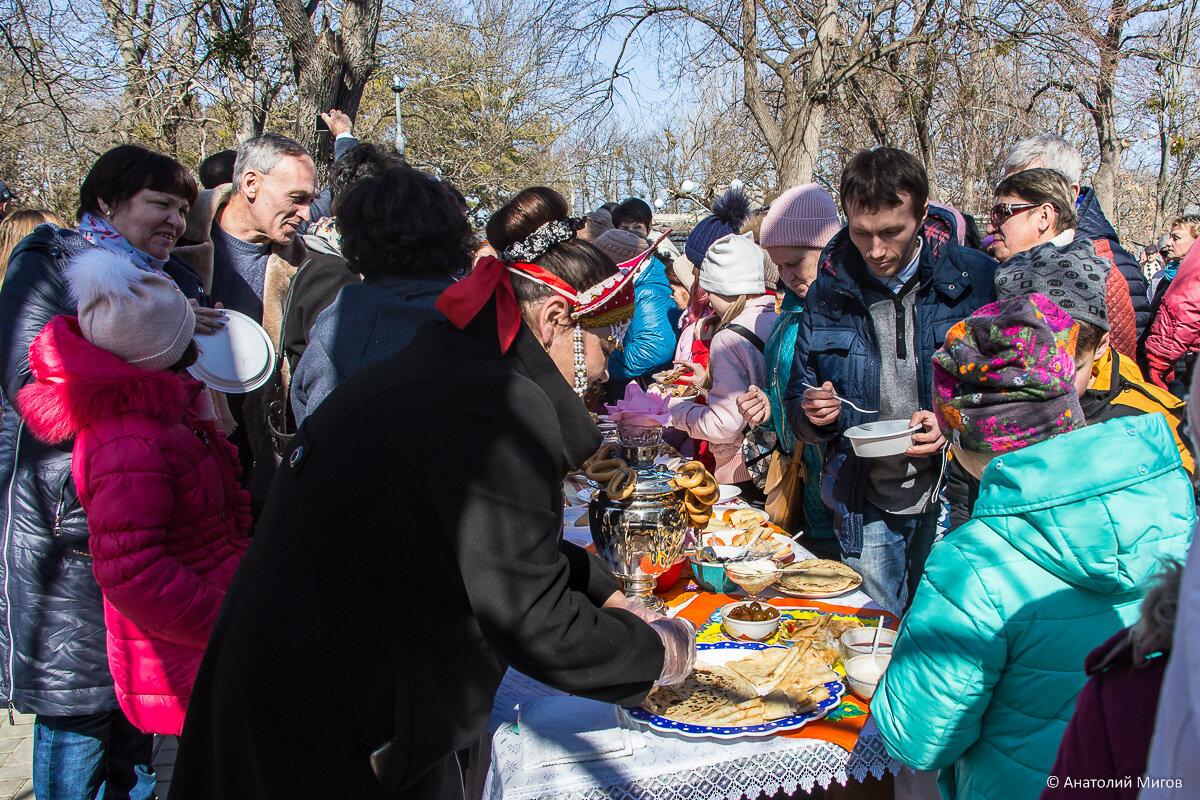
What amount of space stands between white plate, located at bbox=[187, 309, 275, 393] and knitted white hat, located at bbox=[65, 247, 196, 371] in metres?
0.44

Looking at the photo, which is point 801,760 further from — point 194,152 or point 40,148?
point 40,148

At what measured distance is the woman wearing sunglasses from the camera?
306 cm

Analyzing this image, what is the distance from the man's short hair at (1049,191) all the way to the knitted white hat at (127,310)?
116 inches

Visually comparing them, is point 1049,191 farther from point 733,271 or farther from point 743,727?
point 743,727

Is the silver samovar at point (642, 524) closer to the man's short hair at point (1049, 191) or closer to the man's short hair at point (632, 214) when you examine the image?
the man's short hair at point (1049, 191)

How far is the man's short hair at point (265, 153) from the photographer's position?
129 inches

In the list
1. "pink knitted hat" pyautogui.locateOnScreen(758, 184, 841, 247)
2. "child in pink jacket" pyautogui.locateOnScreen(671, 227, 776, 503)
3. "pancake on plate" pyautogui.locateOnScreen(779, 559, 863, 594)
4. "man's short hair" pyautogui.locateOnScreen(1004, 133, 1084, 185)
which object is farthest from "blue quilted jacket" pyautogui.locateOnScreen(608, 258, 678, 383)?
"pancake on plate" pyautogui.locateOnScreen(779, 559, 863, 594)

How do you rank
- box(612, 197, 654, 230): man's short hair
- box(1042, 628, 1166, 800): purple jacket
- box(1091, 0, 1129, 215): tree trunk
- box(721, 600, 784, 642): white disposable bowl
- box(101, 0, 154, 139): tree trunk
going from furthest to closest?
box(1091, 0, 1129, 215): tree trunk
box(101, 0, 154, 139): tree trunk
box(612, 197, 654, 230): man's short hair
box(721, 600, 784, 642): white disposable bowl
box(1042, 628, 1166, 800): purple jacket

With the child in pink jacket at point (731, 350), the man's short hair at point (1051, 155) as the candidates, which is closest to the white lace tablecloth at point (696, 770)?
the child in pink jacket at point (731, 350)

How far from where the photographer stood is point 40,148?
608 inches

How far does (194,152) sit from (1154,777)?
17536mm

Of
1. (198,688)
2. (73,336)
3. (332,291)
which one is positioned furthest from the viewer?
(332,291)

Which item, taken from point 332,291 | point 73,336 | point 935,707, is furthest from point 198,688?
point 332,291

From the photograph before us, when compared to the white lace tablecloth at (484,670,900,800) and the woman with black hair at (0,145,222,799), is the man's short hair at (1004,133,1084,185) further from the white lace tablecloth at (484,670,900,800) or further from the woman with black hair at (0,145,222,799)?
the woman with black hair at (0,145,222,799)
